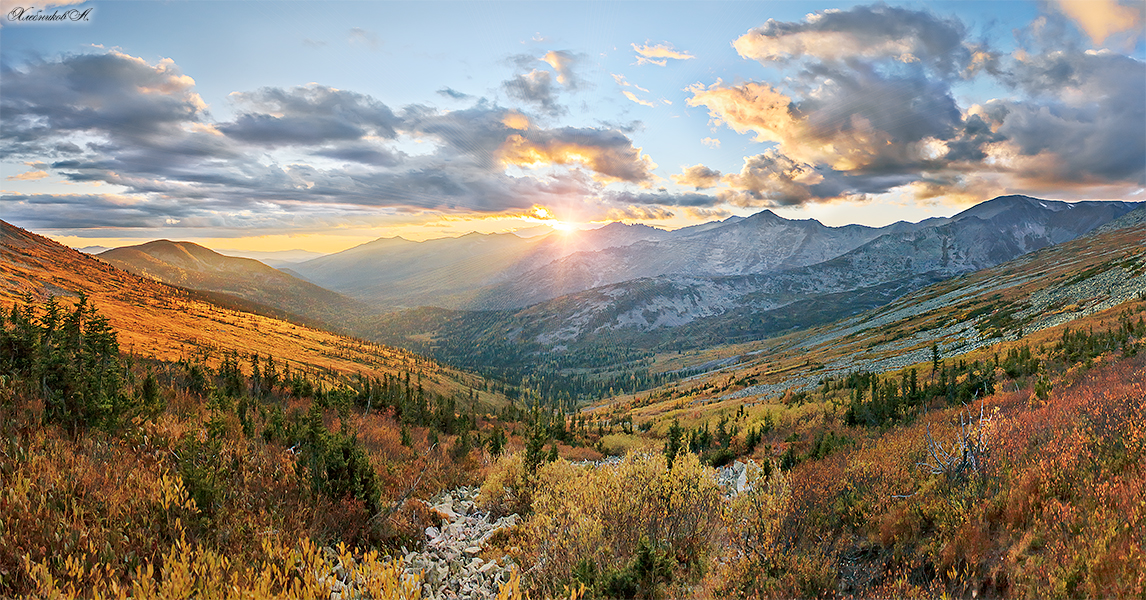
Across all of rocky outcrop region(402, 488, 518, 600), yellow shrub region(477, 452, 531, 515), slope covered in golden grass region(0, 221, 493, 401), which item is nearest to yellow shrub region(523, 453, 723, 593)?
rocky outcrop region(402, 488, 518, 600)

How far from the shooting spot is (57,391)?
30.3 feet

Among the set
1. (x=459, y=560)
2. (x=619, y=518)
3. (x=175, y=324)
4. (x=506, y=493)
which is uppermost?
(x=619, y=518)

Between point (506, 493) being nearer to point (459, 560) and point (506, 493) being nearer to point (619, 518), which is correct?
point (459, 560)

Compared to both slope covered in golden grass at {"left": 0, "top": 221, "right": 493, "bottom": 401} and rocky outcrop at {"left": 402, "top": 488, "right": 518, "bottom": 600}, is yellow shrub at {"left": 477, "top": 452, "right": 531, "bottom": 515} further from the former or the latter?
slope covered in golden grass at {"left": 0, "top": 221, "right": 493, "bottom": 401}

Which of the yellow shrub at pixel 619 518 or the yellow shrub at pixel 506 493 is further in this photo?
the yellow shrub at pixel 506 493

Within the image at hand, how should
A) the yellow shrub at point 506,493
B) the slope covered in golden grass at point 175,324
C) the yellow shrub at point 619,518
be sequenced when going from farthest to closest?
the slope covered in golden grass at point 175,324, the yellow shrub at point 506,493, the yellow shrub at point 619,518

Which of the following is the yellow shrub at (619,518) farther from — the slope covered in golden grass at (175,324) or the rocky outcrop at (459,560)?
the slope covered in golden grass at (175,324)

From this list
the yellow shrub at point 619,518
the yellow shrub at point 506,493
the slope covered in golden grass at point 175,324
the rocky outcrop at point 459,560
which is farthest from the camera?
the slope covered in golden grass at point 175,324

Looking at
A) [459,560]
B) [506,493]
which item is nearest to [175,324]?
[506,493]

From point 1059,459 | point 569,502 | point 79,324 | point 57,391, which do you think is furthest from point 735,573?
point 79,324

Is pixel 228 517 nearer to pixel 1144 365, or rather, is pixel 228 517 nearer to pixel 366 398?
pixel 366 398

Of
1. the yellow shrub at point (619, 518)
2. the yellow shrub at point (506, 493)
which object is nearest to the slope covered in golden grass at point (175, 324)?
the yellow shrub at point (506, 493)

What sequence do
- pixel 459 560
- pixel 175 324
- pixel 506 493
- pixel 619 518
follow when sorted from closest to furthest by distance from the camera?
pixel 459 560 < pixel 619 518 < pixel 506 493 < pixel 175 324

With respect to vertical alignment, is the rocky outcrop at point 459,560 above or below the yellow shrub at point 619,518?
below
